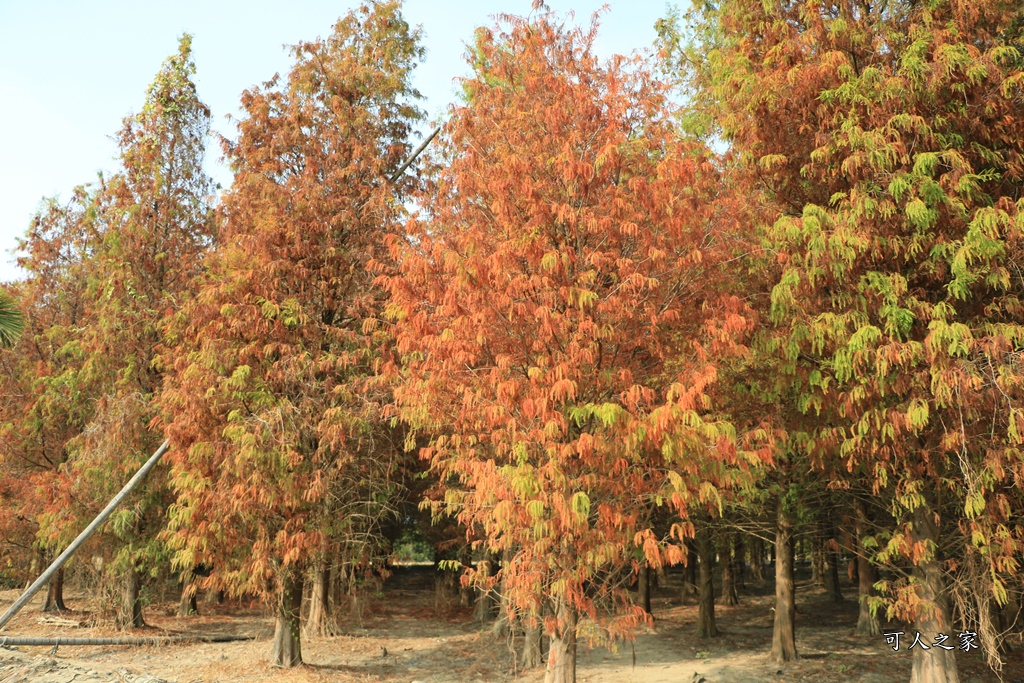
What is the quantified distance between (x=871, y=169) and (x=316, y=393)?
9.63m

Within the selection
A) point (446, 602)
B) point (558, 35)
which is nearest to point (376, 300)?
point (558, 35)

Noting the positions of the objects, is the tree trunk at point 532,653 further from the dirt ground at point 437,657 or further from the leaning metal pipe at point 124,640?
the leaning metal pipe at point 124,640

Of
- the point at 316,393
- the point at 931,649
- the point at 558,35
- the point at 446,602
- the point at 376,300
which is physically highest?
the point at 558,35

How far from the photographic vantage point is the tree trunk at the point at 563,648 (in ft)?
29.9

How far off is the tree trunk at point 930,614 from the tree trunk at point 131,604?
16.8 meters

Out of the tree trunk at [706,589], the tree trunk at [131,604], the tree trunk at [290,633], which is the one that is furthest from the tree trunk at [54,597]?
the tree trunk at [706,589]

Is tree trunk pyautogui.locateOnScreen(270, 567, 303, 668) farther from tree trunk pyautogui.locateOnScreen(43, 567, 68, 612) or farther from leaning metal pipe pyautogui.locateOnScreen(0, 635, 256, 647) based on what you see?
tree trunk pyautogui.locateOnScreen(43, 567, 68, 612)

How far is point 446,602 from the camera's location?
2597cm

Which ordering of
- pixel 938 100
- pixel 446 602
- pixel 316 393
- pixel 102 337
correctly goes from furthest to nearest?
pixel 446 602 → pixel 102 337 → pixel 316 393 → pixel 938 100

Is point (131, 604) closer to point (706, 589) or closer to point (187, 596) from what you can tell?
point (187, 596)

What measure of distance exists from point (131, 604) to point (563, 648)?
14.0m

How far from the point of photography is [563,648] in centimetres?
932

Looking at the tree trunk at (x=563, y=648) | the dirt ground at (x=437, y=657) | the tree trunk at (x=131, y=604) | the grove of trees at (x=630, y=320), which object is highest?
the grove of trees at (x=630, y=320)

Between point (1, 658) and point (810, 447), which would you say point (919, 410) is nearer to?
point (810, 447)
